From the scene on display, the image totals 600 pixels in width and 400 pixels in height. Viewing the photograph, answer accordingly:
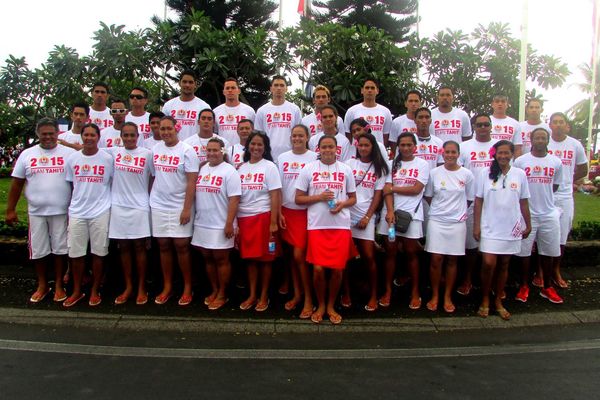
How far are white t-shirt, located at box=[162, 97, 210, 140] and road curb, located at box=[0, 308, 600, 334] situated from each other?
2299 mm

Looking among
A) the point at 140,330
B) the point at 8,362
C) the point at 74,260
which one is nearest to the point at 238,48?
the point at 74,260

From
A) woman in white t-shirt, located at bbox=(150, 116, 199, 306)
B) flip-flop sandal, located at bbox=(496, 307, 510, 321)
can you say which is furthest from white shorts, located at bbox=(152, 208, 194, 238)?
flip-flop sandal, located at bbox=(496, 307, 510, 321)

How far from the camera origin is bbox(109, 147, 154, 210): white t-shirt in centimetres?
519

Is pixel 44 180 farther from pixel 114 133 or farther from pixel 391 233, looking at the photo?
pixel 391 233

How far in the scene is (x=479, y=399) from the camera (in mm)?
3428

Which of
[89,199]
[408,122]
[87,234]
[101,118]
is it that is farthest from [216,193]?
[408,122]

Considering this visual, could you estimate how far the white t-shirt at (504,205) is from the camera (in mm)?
4965

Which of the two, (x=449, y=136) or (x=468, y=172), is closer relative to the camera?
(x=468, y=172)

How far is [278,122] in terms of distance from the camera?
613 cm

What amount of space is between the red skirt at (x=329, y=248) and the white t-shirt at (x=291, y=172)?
1.42 feet

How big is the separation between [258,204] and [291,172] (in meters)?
0.48

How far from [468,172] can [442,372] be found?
85.7 inches

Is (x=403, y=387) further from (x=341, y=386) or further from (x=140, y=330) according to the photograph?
(x=140, y=330)

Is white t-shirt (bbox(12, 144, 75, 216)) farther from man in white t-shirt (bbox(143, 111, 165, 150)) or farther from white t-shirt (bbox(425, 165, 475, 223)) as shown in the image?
white t-shirt (bbox(425, 165, 475, 223))
